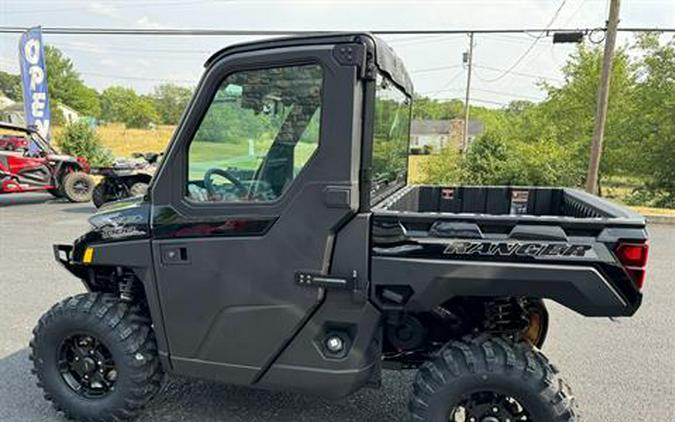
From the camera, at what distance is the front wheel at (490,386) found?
212 cm

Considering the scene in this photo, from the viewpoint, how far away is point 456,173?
14.5 m

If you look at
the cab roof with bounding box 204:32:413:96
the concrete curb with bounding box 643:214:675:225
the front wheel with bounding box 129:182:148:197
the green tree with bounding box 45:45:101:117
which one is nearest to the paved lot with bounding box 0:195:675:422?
the cab roof with bounding box 204:32:413:96

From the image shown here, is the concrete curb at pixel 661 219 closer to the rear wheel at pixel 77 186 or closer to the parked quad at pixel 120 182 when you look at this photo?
the parked quad at pixel 120 182

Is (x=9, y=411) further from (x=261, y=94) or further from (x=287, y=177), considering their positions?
(x=261, y=94)

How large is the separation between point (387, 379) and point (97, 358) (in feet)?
6.32

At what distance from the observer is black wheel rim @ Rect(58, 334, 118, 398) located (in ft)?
8.79

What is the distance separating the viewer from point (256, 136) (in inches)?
91.0

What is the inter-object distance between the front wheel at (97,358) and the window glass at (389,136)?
158 cm

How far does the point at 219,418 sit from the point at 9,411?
51.8 inches

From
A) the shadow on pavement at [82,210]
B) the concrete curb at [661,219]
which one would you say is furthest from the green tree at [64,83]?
the concrete curb at [661,219]

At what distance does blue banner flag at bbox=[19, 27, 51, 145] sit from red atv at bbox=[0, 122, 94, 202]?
5.07 metres

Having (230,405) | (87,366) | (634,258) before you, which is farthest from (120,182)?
(634,258)

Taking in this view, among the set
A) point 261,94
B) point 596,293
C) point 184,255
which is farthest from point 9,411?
point 596,293

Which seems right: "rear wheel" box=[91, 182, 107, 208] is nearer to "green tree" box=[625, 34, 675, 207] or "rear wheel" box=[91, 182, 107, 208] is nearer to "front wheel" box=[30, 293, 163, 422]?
"front wheel" box=[30, 293, 163, 422]
